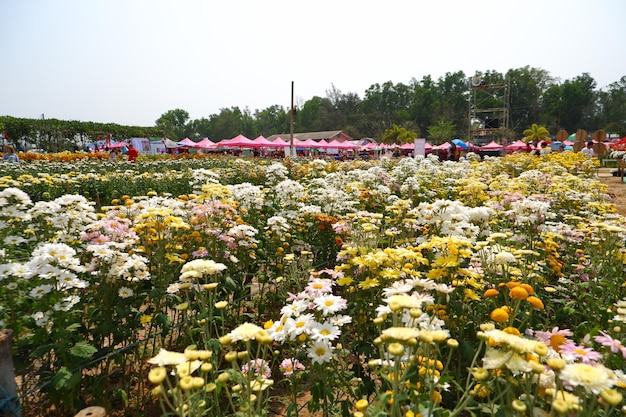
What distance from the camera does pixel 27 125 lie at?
27.8 meters

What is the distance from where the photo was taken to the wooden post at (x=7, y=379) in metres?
1.67

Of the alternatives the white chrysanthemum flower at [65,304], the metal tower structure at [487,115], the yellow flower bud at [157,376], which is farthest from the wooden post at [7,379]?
the metal tower structure at [487,115]

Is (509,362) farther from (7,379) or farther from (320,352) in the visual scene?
(7,379)

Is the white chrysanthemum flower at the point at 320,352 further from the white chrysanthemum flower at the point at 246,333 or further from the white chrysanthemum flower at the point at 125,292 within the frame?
the white chrysanthemum flower at the point at 125,292

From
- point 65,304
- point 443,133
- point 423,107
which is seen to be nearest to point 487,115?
point 443,133

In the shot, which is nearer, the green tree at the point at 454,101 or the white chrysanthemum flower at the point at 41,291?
the white chrysanthemum flower at the point at 41,291

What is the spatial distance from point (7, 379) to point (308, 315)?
1416 millimetres

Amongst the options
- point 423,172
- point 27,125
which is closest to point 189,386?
point 423,172

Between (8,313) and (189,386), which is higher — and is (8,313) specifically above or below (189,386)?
below

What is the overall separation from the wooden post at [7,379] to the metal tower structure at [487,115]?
111ft

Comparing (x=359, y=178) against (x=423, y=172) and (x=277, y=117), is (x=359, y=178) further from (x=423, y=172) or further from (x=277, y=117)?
(x=277, y=117)

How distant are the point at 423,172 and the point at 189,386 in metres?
6.91

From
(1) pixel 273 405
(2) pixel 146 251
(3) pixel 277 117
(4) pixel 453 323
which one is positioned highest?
(3) pixel 277 117

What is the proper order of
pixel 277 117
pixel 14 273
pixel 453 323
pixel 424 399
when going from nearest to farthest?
pixel 424 399
pixel 14 273
pixel 453 323
pixel 277 117
